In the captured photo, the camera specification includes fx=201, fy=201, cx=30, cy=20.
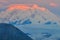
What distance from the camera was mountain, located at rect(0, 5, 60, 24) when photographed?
3551mm

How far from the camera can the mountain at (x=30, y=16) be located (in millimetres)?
3551

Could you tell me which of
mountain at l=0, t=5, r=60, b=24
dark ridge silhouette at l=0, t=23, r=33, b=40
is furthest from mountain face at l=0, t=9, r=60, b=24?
dark ridge silhouette at l=0, t=23, r=33, b=40

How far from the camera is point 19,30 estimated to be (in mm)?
3383

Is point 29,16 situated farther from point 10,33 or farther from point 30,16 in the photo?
point 10,33

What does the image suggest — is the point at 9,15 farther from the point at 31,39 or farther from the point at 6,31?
the point at 31,39

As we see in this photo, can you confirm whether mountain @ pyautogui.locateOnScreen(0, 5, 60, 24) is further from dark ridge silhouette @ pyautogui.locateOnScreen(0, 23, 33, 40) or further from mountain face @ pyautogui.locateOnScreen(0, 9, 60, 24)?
dark ridge silhouette @ pyautogui.locateOnScreen(0, 23, 33, 40)

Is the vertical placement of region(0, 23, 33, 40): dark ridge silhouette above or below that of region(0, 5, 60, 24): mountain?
below

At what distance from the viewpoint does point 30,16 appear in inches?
143

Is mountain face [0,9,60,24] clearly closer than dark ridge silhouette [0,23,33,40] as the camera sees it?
No

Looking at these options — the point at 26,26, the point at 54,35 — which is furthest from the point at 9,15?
the point at 54,35

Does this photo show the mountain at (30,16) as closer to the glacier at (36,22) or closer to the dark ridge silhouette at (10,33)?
the glacier at (36,22)

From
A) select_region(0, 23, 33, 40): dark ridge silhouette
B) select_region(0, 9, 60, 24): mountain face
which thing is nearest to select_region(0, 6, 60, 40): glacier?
select_region(0, 9, 60, 24): mountain face

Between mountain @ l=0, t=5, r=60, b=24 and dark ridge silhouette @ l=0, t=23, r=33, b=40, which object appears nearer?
dark ridge silhouette @ l=0, t=23, r=33, b=40

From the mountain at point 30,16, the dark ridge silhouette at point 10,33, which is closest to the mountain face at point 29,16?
the mountain at point 30,16
